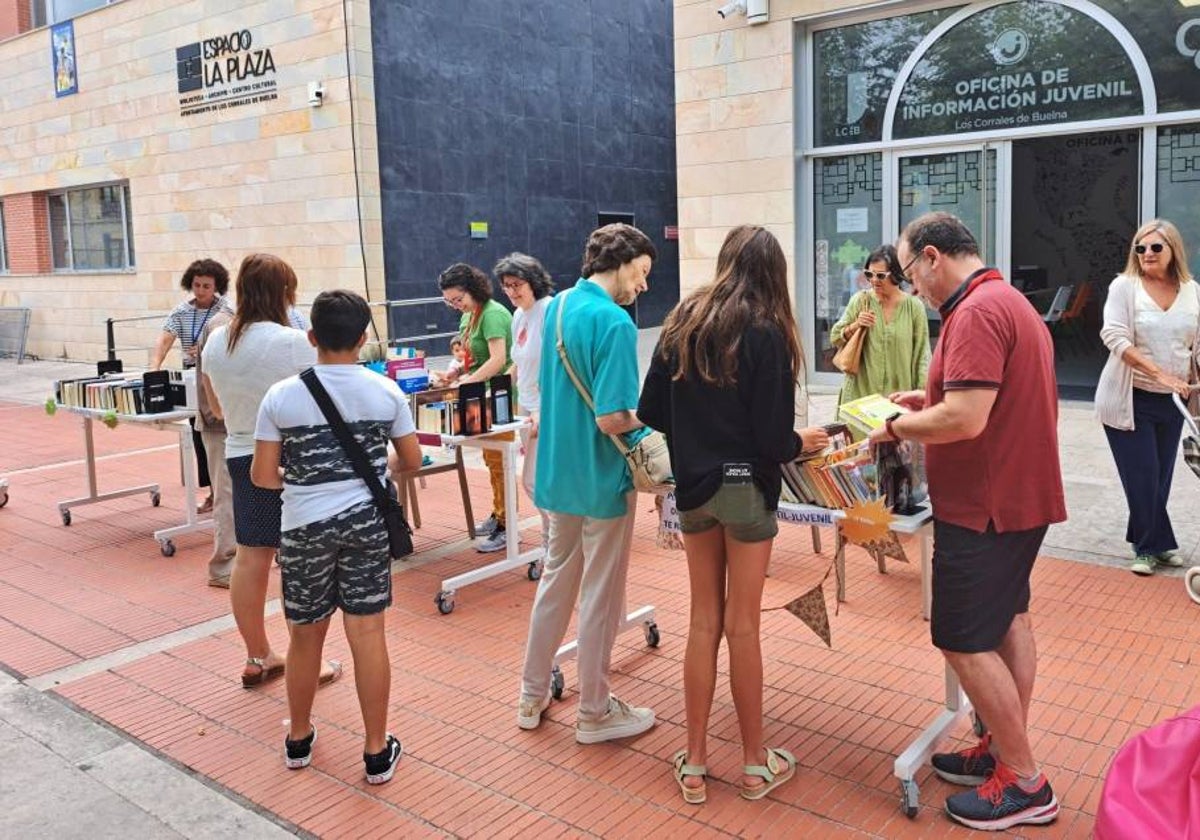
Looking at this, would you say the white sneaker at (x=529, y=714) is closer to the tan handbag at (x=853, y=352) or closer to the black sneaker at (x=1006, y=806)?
the black sneaker at (x=1006, y=806)

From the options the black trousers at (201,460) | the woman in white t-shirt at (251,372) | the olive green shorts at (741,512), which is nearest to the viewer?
the olive green shorts at (741,512)

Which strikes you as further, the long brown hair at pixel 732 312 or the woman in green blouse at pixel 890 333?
the woman in green blouse at pixel 890 333

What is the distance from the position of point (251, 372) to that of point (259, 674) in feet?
4.28

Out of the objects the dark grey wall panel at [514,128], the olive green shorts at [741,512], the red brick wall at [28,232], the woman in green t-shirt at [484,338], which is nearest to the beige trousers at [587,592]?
the olive green shorts at [741,512]

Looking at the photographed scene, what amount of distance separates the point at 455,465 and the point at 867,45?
6.35 metres

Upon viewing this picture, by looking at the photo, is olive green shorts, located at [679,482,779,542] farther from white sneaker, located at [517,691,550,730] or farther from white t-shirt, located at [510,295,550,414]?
white t-shirt, located at [510,295,550,414]

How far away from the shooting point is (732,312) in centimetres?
316

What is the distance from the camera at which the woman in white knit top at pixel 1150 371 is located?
5125mm

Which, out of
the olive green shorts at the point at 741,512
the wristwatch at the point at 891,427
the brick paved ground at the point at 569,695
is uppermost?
the wristwatch at the point at 891,427

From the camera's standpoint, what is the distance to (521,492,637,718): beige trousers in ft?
12.4

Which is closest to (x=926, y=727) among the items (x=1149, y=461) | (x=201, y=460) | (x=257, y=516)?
(x=1149, y=461)

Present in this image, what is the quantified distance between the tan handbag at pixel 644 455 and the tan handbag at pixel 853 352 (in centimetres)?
218

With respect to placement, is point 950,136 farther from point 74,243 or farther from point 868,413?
point 74,243

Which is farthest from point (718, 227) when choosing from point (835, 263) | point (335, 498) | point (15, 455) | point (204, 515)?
point (335, 498)
